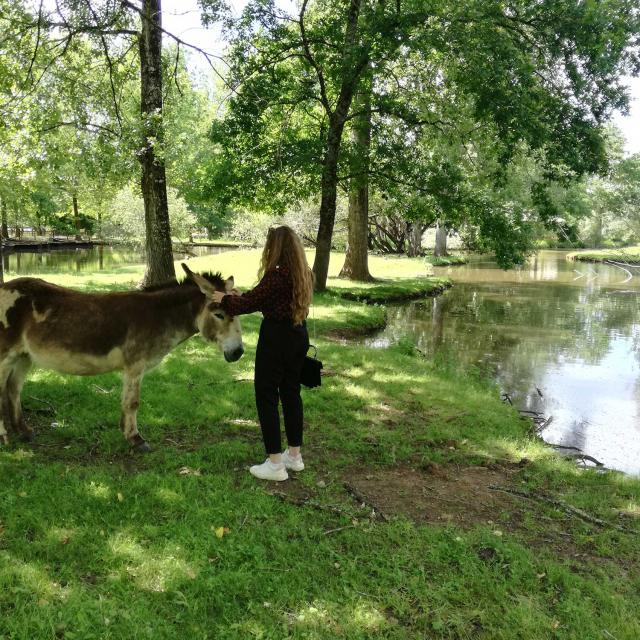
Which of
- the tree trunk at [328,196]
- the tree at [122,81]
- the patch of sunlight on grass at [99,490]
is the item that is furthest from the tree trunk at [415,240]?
the patch of sunlight on grass at [99,490]

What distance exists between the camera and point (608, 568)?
13.3 ft

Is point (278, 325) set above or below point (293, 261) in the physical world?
below

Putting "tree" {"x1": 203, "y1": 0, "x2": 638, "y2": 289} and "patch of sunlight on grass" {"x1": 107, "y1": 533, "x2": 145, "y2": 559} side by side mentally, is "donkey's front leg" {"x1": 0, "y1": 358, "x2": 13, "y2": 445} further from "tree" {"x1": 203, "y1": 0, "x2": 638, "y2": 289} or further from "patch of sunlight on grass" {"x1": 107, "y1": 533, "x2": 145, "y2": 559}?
"tree" {"x1": 203, "y1": 0, "x2": 638, "y2": 289}

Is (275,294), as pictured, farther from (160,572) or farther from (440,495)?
(440,495)

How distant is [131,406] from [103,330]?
85 centimetres

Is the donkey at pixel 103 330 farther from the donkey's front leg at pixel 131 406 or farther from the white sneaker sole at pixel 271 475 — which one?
the white sneaker sole at pixel 271 475

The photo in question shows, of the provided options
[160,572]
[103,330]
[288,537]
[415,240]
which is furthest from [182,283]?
[415,240]

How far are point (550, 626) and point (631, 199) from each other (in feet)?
181

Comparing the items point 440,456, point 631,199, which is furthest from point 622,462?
point 631,199

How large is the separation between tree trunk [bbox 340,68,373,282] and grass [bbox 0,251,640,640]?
1155 cm

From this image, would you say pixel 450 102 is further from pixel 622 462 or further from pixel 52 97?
pixel 622 462

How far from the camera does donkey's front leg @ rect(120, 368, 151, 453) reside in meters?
5.48

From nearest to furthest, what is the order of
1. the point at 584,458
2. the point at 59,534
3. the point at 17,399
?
the point at 59,534 → the point at 17,399 → the point at 584,458

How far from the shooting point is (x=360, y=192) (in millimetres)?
21891
